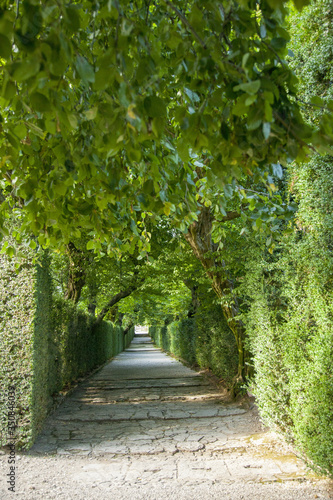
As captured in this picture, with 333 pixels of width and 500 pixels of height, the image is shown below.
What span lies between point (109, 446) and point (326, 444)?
3131mm

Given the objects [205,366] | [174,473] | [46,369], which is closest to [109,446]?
[174,473]

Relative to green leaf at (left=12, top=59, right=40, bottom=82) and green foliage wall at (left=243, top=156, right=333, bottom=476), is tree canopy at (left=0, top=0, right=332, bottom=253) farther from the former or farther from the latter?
green foliage wall at (left=243, top=156, right=333, bottom=476)

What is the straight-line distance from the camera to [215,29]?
1.73 metres

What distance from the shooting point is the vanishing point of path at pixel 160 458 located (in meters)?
3.97

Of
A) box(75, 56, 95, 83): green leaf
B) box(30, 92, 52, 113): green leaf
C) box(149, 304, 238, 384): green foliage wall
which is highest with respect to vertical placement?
box(75, 56, 95, 83): green leaf

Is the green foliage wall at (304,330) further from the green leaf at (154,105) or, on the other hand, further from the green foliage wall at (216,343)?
the green foliage wall at (216,343)

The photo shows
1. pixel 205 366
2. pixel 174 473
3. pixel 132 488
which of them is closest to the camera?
pixel 132 488

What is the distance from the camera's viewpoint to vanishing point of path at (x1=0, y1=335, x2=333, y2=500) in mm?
3969

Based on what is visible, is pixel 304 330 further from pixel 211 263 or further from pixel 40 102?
pixel 40 102

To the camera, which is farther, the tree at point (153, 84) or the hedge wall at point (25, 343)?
the hedge wall at point (25, 343)

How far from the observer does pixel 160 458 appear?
4984mm

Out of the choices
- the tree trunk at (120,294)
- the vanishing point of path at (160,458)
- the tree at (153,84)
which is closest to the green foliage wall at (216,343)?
the vanishing point of path at (160,458)

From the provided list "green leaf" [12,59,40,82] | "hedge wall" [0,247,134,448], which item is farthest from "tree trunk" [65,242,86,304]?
"green leaf" [12,59,40,82]

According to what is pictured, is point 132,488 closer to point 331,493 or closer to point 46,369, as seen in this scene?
point 331,493
